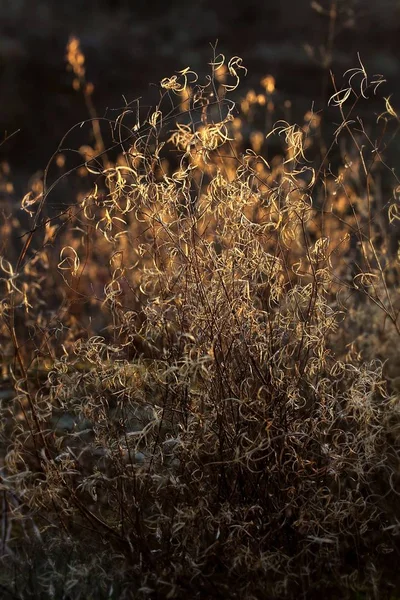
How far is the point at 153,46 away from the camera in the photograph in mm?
11625

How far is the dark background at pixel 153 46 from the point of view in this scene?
10938 millimetres

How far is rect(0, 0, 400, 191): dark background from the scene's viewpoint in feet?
35.9

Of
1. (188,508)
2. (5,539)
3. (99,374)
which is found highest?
(99,374)

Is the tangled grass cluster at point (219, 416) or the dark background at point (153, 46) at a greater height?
the tangled grass cluster at point (219, 416)

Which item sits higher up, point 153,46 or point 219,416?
point 219,416

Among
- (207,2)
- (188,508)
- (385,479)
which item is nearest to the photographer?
(188,508)

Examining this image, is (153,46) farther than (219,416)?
Yes

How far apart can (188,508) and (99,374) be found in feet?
1.52

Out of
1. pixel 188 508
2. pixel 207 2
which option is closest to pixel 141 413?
pixel 188 508

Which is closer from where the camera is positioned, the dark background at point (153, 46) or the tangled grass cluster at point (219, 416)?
the tangled grass cluster at point (219, 416)

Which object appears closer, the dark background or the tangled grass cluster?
the tangled grass cluster

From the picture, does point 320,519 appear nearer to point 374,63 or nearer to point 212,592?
point 212,592

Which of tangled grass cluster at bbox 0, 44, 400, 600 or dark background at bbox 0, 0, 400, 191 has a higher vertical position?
tangled grass cluster at bbox 0, 44, 400, 600

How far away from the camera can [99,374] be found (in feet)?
7.83
